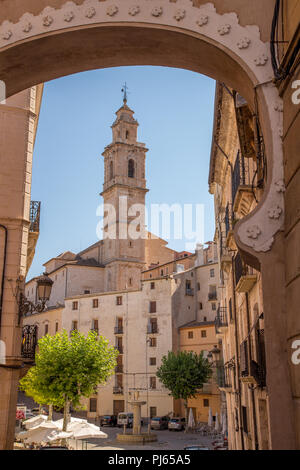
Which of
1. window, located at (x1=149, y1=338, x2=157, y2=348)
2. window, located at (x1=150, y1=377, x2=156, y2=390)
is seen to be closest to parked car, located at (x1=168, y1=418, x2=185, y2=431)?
window, located at (x1=150, y1=377, x2=156, y2=390)

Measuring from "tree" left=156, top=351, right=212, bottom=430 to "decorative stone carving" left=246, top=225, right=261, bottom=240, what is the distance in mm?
40500

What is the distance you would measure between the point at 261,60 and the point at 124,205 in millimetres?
65239

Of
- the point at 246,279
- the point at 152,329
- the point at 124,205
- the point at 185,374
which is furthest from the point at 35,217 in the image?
the point at 124,205

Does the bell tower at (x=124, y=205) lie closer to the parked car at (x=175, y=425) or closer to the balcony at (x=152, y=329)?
the balcony at (x=152, y=329)

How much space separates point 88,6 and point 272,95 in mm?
2255

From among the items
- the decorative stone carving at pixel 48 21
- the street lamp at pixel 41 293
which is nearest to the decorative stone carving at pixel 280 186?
the decorative stone carving at pixel 48 21

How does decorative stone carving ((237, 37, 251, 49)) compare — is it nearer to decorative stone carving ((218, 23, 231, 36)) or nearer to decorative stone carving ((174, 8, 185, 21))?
decorative stone carving ((218, 23, 231, 36))

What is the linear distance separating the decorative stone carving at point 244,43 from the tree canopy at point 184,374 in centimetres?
4056

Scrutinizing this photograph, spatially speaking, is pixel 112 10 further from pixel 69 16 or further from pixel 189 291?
pixel 189 291

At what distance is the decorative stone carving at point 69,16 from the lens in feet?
17.7

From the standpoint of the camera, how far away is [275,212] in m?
4.35

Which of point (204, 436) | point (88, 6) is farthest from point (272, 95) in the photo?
point (204, 436)

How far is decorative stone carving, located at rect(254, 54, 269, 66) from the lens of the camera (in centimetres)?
484

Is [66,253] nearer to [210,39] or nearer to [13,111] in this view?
[13,111]
